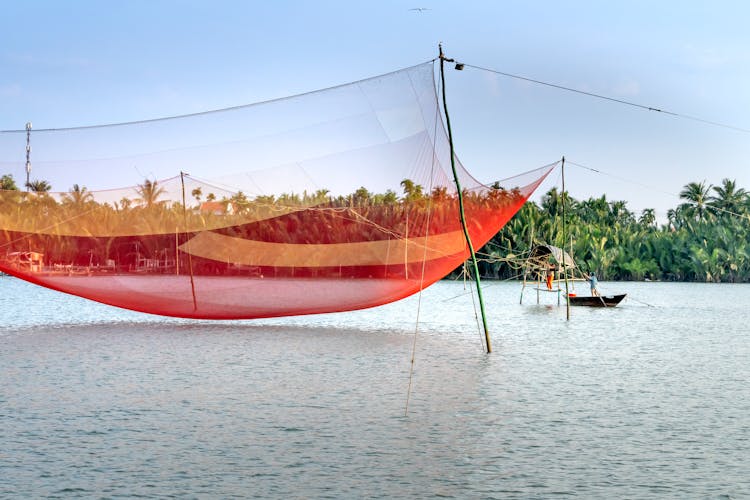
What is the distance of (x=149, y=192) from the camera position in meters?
12.1

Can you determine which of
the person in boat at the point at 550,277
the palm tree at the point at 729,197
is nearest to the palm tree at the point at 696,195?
the palm tree at the point at 729,197

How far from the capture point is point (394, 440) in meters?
6.45

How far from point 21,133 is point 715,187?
55.8 metres

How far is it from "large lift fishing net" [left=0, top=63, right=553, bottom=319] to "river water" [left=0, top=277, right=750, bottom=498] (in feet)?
3.04

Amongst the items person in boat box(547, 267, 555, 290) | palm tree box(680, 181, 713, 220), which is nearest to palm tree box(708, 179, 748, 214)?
palm tree box(680, 181, 713, 220)

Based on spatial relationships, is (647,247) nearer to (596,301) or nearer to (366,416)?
(596,301)

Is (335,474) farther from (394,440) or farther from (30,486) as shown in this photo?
(30,486)

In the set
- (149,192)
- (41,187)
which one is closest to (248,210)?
(149,192)

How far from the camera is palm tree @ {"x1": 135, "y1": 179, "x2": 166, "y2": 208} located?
12.0 meters

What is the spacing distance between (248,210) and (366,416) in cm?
529

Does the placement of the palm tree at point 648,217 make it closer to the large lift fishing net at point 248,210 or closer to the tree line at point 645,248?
the tree line at point 645,248

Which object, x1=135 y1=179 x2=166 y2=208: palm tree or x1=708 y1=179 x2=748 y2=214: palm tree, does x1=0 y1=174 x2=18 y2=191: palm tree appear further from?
x1=708 y1=179 x2=748 y2=214: palm tree

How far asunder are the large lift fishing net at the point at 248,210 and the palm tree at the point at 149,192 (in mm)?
21

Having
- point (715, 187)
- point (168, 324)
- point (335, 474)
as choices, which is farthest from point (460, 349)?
point (715, 187)
